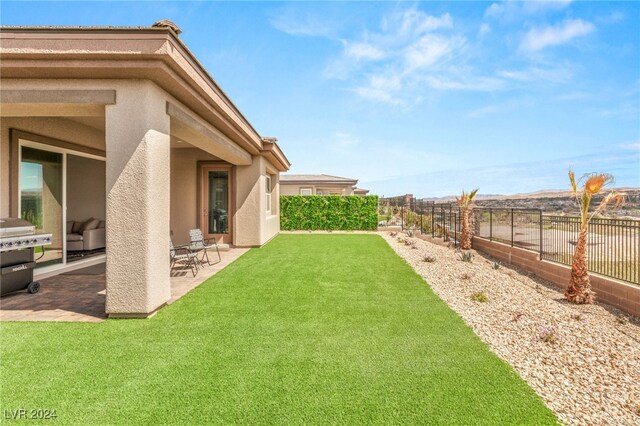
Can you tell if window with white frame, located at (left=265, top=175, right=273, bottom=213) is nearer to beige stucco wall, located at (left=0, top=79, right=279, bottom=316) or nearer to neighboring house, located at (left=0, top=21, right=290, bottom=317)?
neighboring house, located at (left=0, top=21, right=290, bottom=317)

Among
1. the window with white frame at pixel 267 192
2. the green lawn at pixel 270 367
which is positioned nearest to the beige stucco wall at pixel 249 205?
the window with white frame at pixel 267 192

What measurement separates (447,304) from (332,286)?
226 cm

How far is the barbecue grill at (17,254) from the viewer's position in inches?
207

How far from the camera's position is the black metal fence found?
5652mm

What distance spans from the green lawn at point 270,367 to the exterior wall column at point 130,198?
17.5 inches

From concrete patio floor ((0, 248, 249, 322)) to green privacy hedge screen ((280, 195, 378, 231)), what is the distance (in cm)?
1034

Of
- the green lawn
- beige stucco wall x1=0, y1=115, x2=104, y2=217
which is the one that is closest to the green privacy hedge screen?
beige stucco wall x1=0, y1=115, x2=104, y2=217

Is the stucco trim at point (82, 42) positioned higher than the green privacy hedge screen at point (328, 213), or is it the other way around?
the stucco trim at point (82, 42)

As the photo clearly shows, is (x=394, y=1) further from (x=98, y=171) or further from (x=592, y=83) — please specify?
(x=592, y=83)

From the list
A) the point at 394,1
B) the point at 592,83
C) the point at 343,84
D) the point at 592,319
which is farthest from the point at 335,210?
the point at 592,83

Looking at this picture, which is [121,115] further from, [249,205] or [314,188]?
[314,188]

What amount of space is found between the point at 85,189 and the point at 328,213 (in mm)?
11569

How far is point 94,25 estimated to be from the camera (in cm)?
413

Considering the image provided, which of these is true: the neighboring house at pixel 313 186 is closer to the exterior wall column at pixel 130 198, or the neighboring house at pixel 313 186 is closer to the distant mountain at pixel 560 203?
the distant mountain at pixel 560 203
